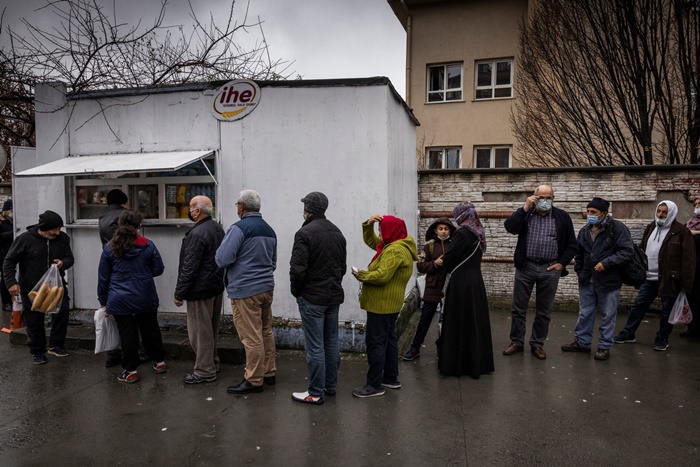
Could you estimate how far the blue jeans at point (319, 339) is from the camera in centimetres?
455

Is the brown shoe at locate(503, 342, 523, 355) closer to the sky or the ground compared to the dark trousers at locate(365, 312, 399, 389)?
closer to the ground

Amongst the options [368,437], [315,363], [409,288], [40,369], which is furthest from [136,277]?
[409,288]

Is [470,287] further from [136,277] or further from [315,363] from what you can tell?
[136,277]

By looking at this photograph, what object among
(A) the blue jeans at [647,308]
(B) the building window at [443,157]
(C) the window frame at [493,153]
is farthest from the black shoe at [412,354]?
(B) the building window at [443,157]

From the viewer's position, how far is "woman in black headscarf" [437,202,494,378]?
535cm

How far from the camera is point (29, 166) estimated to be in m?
7.67

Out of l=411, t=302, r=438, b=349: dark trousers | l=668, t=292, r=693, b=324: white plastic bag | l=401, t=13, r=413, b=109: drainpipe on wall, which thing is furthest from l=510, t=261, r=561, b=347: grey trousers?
l=401, t=13, r=413, b=109: drainpipe on wall

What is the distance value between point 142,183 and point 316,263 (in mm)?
3543

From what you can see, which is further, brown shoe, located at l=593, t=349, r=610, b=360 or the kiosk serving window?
the kiosk serving window

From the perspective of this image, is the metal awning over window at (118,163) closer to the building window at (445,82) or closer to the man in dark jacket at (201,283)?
the man in dark jacket at (201,283)

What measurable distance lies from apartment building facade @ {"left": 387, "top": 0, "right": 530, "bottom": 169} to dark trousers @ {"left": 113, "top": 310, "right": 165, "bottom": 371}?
11.6m

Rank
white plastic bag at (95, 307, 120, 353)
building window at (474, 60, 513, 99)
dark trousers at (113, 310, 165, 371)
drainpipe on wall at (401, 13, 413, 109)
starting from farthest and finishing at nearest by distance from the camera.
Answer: drainpipe on wall at (401, 13, 413, 109) → building window at (474, 60, 513, 99) → white plastic bag at (95, 307, 120, 353) → dark trousers at (113, 310, 165, 371)

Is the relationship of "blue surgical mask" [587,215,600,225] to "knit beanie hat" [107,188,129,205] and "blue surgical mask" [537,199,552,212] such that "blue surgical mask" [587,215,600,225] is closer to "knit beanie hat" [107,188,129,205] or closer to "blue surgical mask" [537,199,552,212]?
"blue surgical mask" [537,199,552,212]

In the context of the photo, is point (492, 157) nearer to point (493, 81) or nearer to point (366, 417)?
point (493, 81)
